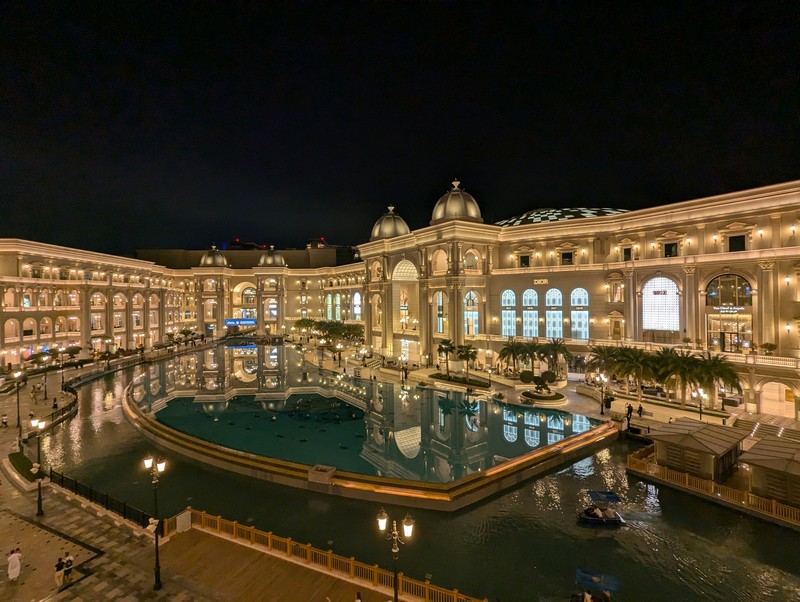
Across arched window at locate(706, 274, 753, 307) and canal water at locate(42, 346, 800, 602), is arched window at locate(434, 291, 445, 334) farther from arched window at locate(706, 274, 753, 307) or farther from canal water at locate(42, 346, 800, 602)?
canal water at locate(42, 346, 800, 602)

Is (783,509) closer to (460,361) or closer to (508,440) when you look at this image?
(508,440)

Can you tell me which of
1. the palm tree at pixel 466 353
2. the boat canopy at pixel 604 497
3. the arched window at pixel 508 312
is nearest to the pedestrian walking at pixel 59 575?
the boat canopy at pixel 604 497

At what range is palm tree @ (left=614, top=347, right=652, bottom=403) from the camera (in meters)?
31.2

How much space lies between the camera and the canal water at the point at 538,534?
13.2 meters

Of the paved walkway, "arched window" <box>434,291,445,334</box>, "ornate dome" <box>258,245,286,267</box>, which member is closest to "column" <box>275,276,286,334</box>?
"ornate dome" <box>258,245,286,267</box>

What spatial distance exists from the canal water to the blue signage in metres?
78.8

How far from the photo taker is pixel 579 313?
45406mm

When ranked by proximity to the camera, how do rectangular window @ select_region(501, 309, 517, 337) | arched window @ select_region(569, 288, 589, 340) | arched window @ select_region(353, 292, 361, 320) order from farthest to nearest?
arched window @ select_region(353, 292, 361, 320), rectangular window @ select_region(501, 309, 517, 337), arched window @ select_region(569, 288, 589, 340)

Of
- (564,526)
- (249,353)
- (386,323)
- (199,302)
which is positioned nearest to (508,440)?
(564,526)

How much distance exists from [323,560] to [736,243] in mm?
41538

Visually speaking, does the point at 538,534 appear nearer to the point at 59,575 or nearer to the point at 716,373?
the point at 59,575

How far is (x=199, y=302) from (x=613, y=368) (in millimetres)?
93730

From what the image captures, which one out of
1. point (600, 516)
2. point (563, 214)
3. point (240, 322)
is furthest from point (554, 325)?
point (240, 322)

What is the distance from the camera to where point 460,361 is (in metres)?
49.4
